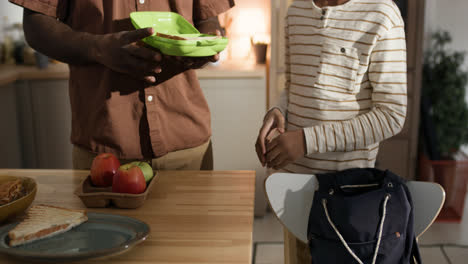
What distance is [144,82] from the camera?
1398 mm

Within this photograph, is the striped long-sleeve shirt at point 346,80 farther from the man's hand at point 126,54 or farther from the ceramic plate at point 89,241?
the ceramic plate at point 89,241

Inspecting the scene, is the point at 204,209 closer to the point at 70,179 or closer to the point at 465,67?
the point at 70,179

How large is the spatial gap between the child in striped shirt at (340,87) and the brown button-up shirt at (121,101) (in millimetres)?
271

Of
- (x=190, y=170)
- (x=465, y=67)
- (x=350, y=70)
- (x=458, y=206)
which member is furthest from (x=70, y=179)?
(x=465, y=67)

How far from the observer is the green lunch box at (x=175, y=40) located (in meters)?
1.22

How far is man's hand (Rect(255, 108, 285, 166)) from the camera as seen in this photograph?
1.46 meters

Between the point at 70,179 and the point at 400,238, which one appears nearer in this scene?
the point at 400,238

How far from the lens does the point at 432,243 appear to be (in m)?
2.68

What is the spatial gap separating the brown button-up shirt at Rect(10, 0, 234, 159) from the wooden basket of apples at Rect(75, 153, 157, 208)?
0.79 feet

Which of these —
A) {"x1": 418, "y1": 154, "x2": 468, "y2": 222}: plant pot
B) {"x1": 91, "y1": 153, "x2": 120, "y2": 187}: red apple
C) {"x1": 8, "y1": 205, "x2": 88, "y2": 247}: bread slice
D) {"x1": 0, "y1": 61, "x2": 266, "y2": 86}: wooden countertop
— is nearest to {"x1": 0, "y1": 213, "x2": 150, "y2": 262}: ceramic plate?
{"x1": 8, "y1": 205, "x2": 88, "y2": 247}: bread slice

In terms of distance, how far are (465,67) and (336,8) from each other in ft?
7.73

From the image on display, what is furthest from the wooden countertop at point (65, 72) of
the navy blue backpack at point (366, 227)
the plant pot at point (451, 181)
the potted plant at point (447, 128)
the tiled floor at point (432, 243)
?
the navy blue backpack at point (366, 227)

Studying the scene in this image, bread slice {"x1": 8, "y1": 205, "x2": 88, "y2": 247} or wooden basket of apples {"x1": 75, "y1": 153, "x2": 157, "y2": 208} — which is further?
wooden basket of apples {"x1": 75, "y1": 153, "x2": 157, "y2": 208}

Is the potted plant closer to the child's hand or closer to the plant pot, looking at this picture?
the plant pot
